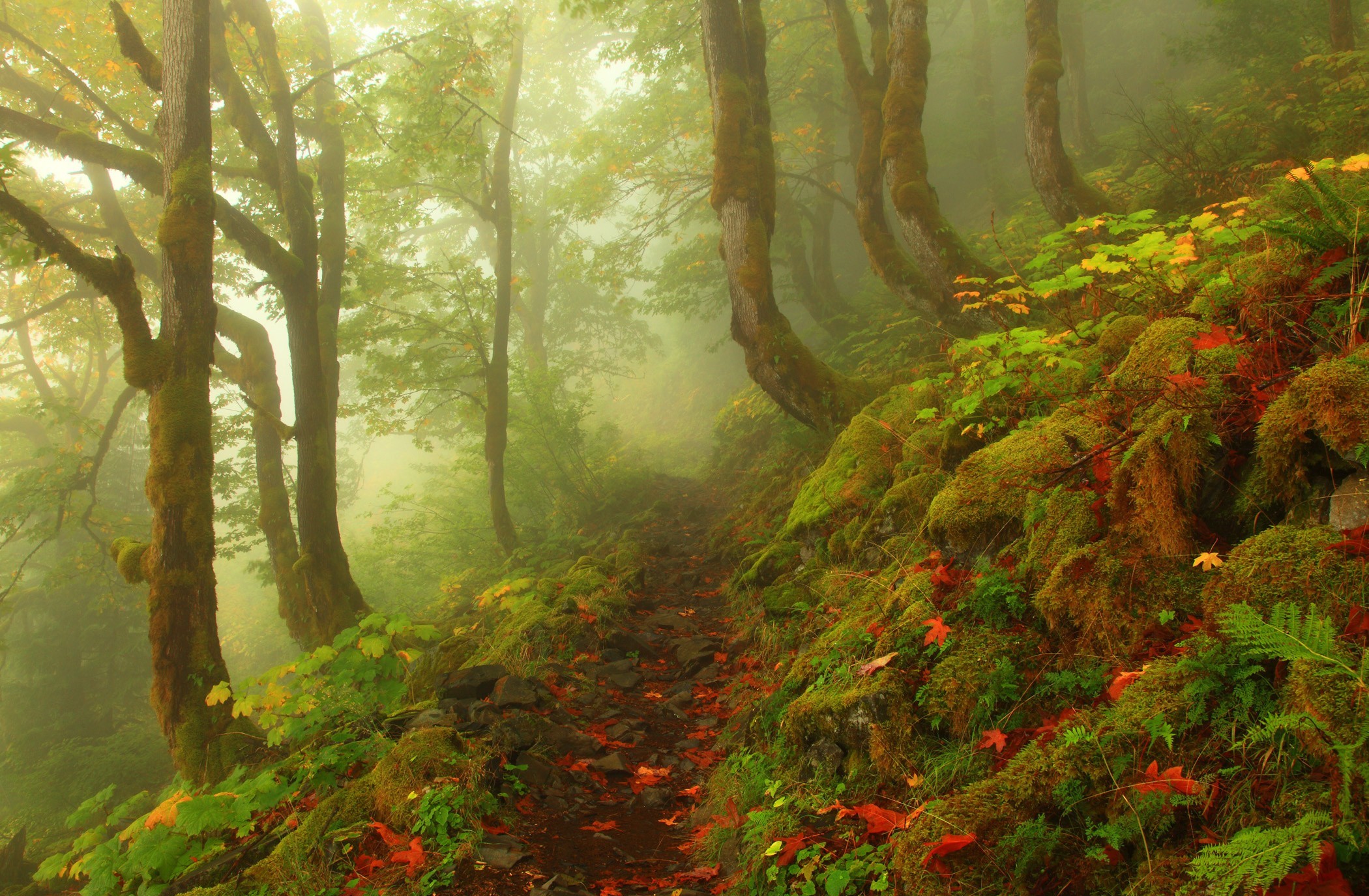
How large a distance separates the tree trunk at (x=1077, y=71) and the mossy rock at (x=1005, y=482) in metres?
13.1

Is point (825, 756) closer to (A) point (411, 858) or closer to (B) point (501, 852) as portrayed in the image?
(B) point (501, 852)

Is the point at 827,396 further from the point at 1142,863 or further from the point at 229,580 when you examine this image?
the point at 229,580

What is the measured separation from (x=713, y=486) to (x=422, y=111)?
9.05 meters

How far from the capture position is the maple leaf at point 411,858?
9.32ft

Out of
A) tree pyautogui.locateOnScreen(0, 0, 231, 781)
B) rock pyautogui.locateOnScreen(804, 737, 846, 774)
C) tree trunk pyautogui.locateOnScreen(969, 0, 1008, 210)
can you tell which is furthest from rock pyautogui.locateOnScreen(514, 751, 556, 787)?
tree trunk pyautogui.locateOnScreen(969, 0, 1008, 210)

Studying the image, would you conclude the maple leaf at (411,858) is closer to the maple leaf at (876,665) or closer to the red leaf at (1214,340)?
the maple leaf at (876,665)

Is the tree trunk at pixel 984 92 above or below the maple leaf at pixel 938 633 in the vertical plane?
above

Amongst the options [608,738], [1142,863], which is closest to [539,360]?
[608,738]

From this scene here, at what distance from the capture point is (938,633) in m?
2.99

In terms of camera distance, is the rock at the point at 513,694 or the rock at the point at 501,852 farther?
the rock at the point at 513,694

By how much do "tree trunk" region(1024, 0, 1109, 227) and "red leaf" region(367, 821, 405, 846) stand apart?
8.37 meters

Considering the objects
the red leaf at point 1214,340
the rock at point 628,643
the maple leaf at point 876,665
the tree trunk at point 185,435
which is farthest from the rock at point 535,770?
the red leaf at point 1214,340

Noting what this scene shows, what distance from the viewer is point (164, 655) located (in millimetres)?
5738

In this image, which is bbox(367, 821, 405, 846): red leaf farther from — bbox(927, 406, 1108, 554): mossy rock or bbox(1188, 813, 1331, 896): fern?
bbox(927, 406, 1108, 554): mossy rock
